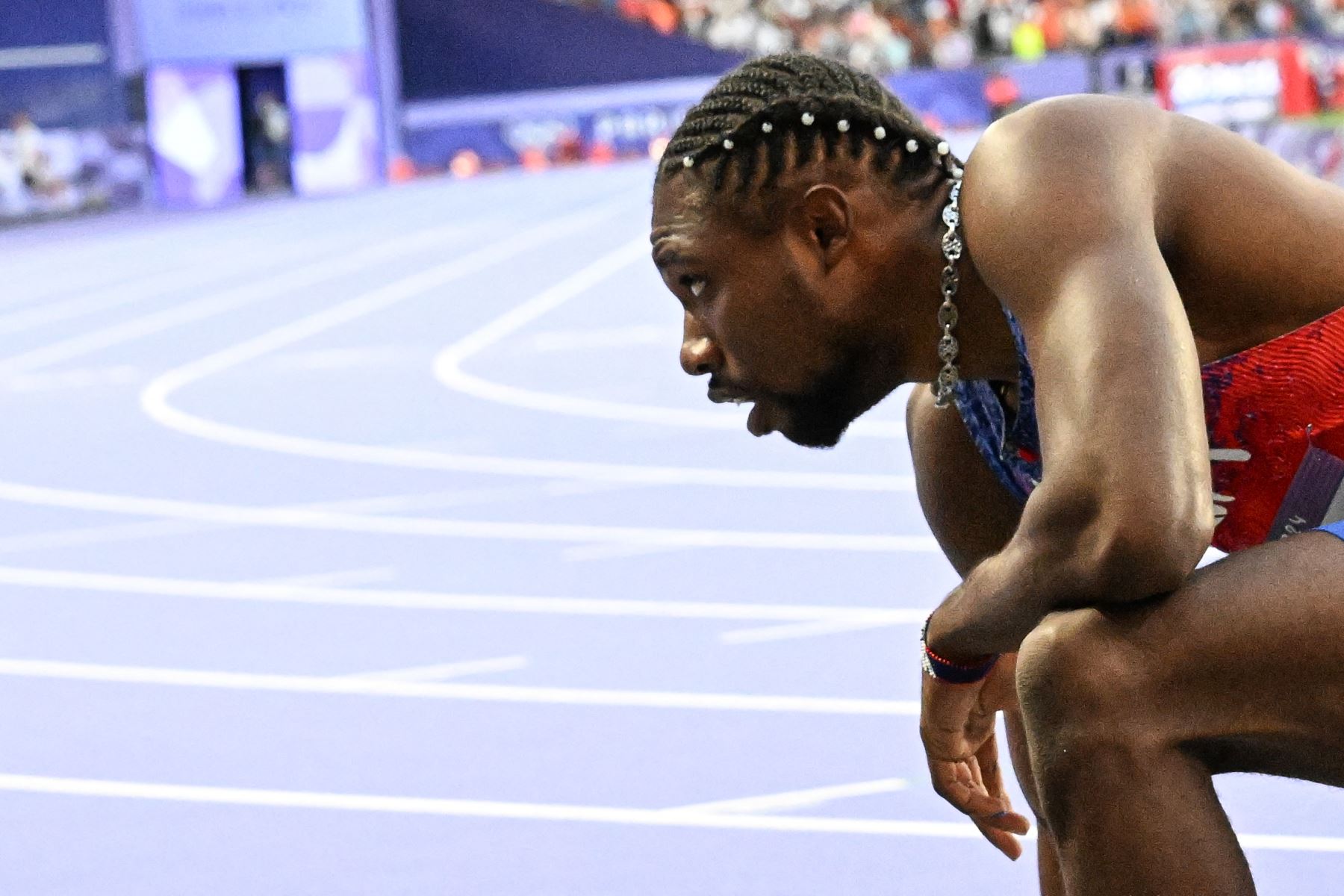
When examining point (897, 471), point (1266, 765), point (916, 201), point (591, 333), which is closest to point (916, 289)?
point (916, 201)

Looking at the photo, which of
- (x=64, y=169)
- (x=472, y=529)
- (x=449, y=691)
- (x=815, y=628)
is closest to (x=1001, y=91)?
(x=64, y=169)

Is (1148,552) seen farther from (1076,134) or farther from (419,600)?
(419,600)

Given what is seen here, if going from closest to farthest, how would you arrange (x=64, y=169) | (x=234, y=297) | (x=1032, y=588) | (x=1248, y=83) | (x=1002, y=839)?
1. (x=1032, y=588)
2. (x=1002, y=839)
3. (x=234, y=297)
4. (x=1248, y=83)
5. (x=64, y=169)

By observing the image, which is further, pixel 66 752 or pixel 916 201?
pixel 66 752

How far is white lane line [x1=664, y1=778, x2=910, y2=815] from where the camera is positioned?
301cm

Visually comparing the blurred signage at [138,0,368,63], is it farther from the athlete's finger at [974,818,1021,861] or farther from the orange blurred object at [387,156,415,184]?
the athlete's finger at [974,818,1021,861]

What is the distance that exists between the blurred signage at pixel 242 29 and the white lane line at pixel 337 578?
18.4 meters

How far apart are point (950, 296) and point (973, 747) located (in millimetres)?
529

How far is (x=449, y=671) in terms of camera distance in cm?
384

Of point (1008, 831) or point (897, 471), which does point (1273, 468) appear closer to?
point (1008, 831)

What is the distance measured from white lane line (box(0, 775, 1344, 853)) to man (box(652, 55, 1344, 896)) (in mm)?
607

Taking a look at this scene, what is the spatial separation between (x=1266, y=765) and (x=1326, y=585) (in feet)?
0.57

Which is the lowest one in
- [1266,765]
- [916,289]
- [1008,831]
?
[1008,831]

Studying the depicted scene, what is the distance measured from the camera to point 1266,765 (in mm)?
1734
